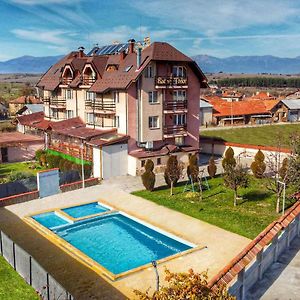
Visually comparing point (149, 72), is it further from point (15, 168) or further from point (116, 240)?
point (116, 240)

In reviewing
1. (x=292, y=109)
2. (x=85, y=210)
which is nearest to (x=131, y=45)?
(x=85, y=210)

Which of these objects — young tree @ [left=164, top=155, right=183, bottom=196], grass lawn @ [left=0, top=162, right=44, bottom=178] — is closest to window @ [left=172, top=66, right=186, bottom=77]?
young tree @ [left=164, top=155, right=183, bottom=196]

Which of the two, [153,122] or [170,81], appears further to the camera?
[153,122]

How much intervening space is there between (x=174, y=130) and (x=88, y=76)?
477 inches

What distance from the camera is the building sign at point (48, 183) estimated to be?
32.2m

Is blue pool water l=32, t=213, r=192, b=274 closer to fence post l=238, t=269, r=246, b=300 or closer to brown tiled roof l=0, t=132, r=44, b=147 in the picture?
fence post l=238, t=269, r=246, b=300

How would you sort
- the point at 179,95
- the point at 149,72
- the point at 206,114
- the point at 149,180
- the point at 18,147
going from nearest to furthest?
the point at 149,180, the point at 149,72, the point at 179,95, the point at 18,147, the point at 206,114

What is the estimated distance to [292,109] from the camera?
88.2 m

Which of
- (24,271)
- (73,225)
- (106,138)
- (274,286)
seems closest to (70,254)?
(24,271)

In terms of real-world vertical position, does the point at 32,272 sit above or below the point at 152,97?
below

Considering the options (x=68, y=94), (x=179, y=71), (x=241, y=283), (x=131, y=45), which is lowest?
(x=241, y=283)

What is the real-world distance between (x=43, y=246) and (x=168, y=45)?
2684cm

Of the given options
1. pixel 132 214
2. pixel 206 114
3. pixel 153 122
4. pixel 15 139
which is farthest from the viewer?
pixel 206 114

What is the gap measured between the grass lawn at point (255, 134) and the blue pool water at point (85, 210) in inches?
1355
